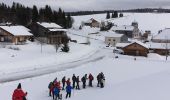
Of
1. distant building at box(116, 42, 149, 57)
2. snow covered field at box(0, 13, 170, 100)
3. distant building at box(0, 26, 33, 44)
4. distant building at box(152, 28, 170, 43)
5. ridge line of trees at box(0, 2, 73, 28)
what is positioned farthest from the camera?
distant building at box(152, 28, 170, 43)

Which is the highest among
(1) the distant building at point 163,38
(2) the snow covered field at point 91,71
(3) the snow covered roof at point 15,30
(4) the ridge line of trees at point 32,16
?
(4) the ridge line of trees at point 32,16

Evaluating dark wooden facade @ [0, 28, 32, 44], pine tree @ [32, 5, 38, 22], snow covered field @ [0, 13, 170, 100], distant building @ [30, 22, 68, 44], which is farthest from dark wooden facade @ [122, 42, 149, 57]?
pine tree @ [32, 5, 38, 22]

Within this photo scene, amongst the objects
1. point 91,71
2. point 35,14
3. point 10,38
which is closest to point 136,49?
point 10,38

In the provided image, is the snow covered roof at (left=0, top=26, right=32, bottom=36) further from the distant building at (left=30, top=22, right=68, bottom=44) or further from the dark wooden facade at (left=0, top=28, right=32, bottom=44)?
the distant building at (left=30, top=22, right=68, bottom=44)

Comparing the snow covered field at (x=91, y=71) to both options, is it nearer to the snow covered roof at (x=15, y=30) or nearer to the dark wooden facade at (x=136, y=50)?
the dark wooden facade at (x=136, y=50)

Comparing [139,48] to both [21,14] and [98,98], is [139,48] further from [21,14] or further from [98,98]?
[98,98]

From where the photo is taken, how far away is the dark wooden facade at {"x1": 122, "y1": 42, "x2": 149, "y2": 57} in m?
75.9

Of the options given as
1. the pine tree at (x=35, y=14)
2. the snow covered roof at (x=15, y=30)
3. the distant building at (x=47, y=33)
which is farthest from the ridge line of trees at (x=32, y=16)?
Result: the snow covered roof at (x=15, y=30)

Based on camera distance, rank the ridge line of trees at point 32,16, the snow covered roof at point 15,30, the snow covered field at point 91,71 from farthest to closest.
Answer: the ridge line of trees at point 32,16, the snow covered roof at point 15,30, the snow covered field at point 91,71

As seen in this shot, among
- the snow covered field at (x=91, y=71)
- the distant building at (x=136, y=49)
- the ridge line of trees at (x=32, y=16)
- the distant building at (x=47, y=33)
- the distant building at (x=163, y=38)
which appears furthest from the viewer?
the distant building at (x=163, y=38)

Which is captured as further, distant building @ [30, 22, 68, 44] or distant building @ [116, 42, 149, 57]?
distant building @ [30, 22, 68, 44]

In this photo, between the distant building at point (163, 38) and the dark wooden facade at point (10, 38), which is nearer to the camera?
the dark wooden facade at point (10, 38)

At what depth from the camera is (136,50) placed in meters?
76.9

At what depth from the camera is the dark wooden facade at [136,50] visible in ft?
249
